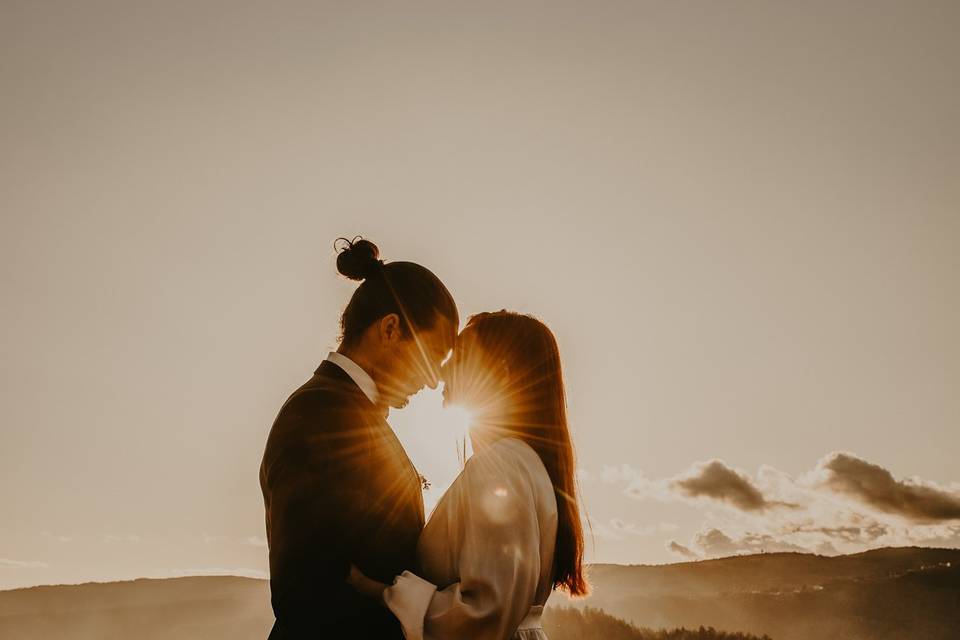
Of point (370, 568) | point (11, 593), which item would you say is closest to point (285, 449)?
point (370, 568)

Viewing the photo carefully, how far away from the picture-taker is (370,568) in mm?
3896

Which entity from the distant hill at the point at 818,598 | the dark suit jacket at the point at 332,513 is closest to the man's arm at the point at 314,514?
the dark suit jacket at the point at 332,513

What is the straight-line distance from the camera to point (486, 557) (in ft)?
12.1

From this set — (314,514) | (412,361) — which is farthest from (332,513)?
(412,361)

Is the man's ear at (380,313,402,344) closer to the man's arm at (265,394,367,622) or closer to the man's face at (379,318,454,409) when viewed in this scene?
the man's face at (379,318,454,409)

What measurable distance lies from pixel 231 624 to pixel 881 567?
80.2m

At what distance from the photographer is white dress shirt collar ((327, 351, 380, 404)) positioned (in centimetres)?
437

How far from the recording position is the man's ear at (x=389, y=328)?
14.7 ft

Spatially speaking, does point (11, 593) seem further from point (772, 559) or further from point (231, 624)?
point (772, 559)

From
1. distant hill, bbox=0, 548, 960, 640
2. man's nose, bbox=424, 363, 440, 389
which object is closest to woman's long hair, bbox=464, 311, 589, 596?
man's nose, bbox=424, 363, 440, 389

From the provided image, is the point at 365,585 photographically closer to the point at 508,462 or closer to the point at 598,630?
the point at 508,462

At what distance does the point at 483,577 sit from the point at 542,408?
99 cm

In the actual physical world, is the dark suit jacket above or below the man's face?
below

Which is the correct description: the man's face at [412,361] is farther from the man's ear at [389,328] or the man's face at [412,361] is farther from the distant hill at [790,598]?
the distant hill at [790,598]
